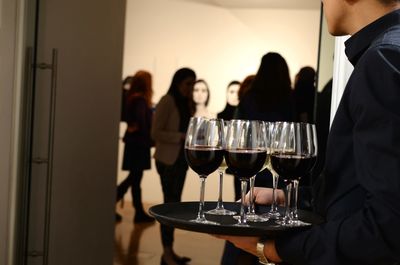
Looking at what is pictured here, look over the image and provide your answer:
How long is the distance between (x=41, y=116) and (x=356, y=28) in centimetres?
188

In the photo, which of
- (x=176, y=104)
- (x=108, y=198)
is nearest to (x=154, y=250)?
(x=176, y=104)

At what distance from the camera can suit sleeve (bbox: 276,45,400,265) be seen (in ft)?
2.71

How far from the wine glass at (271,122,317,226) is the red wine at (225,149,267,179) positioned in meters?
0.03

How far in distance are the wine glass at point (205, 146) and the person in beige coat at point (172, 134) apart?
3.01 m

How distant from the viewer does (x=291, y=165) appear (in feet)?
3.40

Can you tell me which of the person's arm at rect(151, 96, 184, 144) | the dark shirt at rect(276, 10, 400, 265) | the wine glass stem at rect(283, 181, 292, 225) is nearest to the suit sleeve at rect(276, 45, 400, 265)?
the dark shirt at rect(276, 10, 400, 265)

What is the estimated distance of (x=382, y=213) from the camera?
0.84 m

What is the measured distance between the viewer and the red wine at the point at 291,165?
1.04m

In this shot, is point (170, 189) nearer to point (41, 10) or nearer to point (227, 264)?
point (227, 264)

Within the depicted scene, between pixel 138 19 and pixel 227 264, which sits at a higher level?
pixel 138 19

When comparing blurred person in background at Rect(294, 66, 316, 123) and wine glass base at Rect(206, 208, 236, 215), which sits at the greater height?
blurred person in background at Rect(294, 66, 316, 123)

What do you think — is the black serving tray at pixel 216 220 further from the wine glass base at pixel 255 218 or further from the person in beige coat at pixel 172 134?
the person in beige coat at pixel 172 134

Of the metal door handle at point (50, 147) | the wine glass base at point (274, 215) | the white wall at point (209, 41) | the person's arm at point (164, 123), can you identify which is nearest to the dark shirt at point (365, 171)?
→ the wine glass base at point (274, 215)

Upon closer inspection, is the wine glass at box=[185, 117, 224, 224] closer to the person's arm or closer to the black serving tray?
the black serving tray
